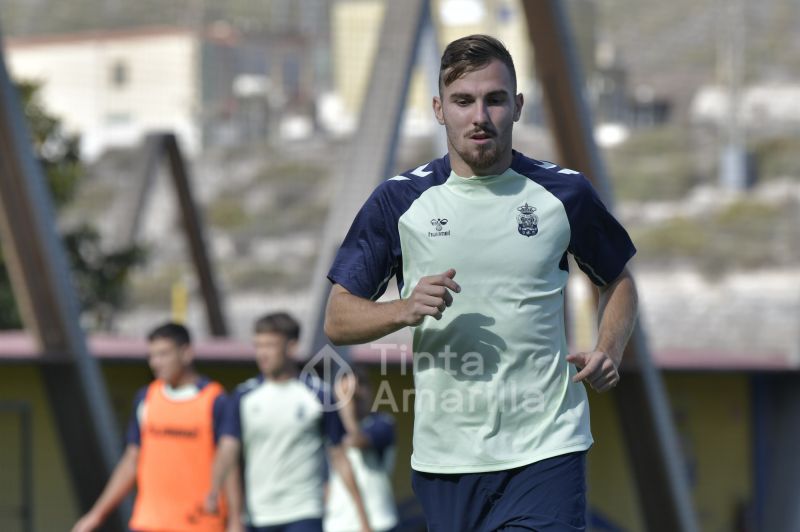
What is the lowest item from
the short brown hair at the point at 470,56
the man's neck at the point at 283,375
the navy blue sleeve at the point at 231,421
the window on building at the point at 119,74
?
the navy blue sleeve at the point at 231,421

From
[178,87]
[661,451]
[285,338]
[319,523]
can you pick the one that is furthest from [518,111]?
[178,87]

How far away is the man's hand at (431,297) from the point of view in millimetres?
3828

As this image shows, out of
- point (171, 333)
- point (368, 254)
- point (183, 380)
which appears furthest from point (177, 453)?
point (368, 254)

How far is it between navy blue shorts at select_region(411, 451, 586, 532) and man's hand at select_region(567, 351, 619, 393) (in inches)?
10.2

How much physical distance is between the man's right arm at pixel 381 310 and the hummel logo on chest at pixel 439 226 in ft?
0.58

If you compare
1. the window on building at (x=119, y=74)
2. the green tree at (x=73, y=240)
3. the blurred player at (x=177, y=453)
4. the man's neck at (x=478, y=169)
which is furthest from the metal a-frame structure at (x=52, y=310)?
the window on building at (x=119, y=74)

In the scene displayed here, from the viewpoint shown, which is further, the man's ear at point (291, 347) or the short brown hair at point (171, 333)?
the man's ear at point (291, 347)

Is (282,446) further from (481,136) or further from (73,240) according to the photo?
(73,240)

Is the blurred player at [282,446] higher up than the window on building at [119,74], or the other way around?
the window on building at [119,74]

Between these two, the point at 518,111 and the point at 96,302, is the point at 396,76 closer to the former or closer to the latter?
the point at 518,111

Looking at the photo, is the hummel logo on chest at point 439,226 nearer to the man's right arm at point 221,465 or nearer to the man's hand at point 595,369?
the man's hand at point 595,369

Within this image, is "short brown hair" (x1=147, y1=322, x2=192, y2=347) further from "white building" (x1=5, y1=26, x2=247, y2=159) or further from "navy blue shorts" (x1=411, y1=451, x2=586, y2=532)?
"white building" (x1=5, y1=26, x2=247, y2=159)

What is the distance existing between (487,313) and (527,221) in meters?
0.26

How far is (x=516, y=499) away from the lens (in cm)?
414
